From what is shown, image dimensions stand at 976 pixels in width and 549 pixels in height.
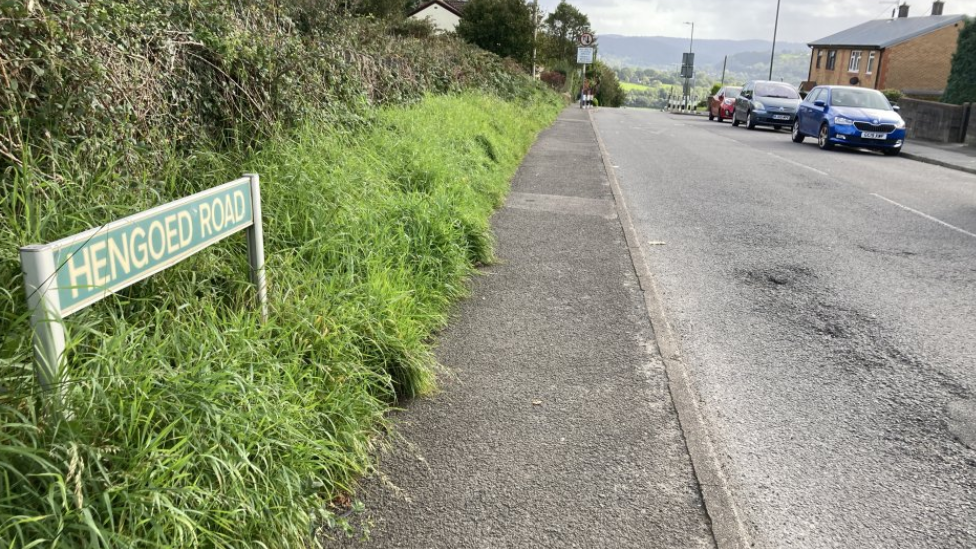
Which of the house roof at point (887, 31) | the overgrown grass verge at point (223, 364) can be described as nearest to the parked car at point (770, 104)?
the overgrown grass verge at point (223, 364)

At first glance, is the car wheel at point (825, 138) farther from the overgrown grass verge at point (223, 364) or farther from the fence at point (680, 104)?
the fence at point (680, 104)

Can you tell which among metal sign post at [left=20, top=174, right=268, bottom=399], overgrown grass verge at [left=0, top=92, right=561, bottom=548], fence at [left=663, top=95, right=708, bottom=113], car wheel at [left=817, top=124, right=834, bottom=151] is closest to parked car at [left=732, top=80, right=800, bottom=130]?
car wheel at [left=817, top=124, right=834, bottom=151]

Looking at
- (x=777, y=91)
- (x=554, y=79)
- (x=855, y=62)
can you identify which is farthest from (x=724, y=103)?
(x=855, y=62)

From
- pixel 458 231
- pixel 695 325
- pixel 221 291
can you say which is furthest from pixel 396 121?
pixel 221 291

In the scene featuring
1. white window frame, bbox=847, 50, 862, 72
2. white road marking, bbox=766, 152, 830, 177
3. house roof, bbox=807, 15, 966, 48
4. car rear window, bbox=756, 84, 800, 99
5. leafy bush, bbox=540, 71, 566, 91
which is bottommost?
white road marking, bbox=766, 152, 830, 177

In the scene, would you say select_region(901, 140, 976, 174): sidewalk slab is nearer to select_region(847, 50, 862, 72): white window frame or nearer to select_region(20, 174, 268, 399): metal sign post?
select_region(20, 174, 268, 399): metal sign post

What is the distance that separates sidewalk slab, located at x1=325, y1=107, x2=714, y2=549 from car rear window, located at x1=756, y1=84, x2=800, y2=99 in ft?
78.8

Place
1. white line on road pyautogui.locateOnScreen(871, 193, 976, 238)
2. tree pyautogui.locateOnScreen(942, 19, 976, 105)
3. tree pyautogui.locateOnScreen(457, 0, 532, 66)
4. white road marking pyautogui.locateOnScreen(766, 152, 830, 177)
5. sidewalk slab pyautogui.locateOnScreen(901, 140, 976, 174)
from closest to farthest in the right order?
white line on road pyautogui.locateOnScreen(871, 193, 976, 238), white road marking pyautogui.locateOnScreen(766, 152, 830, 177), sidewalk slab pyautogui.locateOnScreen(901, 140, 976, 174), tree pyautogui.locateOnScreen(942, 19, 976, 105), tree pyautogui.locateOnScreen(457, 0, 532, 66)

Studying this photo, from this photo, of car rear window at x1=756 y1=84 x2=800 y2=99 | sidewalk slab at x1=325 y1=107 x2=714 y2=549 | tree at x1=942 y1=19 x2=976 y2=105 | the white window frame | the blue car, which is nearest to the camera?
sidewalk slab at x1=325 y1=107 x2=714 y2=549

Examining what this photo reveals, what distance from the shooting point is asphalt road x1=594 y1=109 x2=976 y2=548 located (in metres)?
3.16

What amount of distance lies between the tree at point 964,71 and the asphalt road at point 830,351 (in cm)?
1931

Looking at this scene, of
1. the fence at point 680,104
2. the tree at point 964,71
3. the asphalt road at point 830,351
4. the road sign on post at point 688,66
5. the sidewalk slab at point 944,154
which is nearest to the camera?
the asphalt road at point 830,351

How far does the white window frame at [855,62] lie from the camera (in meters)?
50.9

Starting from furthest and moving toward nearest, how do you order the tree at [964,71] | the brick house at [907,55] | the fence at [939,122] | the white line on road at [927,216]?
the brick house at [907,55] → the tree at [964,71] → the fence at [939,122] → the white line on road at [927,216]
